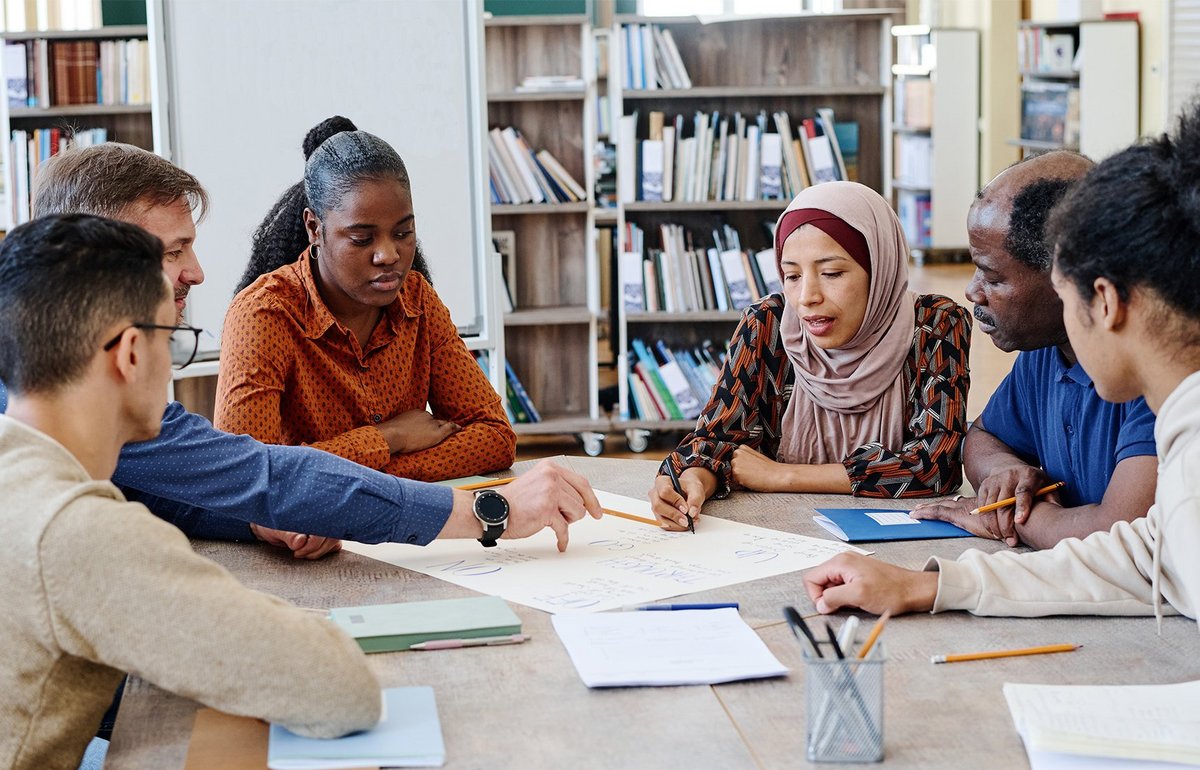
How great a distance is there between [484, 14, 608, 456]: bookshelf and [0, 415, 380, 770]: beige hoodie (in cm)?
431

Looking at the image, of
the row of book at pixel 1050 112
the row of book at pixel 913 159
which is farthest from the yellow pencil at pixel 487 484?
the row of book at pixel 913 159

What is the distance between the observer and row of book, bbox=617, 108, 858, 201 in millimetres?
5438

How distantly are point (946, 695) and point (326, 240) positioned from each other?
4.54 feet

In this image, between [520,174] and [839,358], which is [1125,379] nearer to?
[839,358]

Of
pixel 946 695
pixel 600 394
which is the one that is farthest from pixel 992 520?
pixel 600 394

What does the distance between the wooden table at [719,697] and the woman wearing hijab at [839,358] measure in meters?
0.69

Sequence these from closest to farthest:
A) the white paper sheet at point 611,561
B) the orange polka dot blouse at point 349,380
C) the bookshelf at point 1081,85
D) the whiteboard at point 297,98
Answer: the white paper sheet at point 611,561 → the orange polka dot blouse at point 349,380 → the whiteboard at point 297,98 → the bookshelf at point 1081,85

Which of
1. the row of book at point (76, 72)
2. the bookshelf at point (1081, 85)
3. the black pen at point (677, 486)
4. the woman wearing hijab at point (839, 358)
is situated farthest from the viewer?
the bookshelf at point (1081, 85)

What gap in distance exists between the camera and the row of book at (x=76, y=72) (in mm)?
5703

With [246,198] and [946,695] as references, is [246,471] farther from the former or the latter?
[246,198]

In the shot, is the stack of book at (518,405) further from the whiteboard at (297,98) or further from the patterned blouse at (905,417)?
the patterned blouse at (905,417)

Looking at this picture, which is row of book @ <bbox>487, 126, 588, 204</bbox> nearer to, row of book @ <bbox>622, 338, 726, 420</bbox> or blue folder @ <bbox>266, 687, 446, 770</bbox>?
row of book @ <bbox>622, 338, 726, 420</bbox>

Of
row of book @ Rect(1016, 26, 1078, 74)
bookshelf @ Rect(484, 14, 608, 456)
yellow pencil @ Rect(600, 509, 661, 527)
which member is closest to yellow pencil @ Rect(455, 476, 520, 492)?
yellow pencil @ Rect(600, 509, 661, 527)

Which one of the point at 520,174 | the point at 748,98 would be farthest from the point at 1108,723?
the point at 748,98
